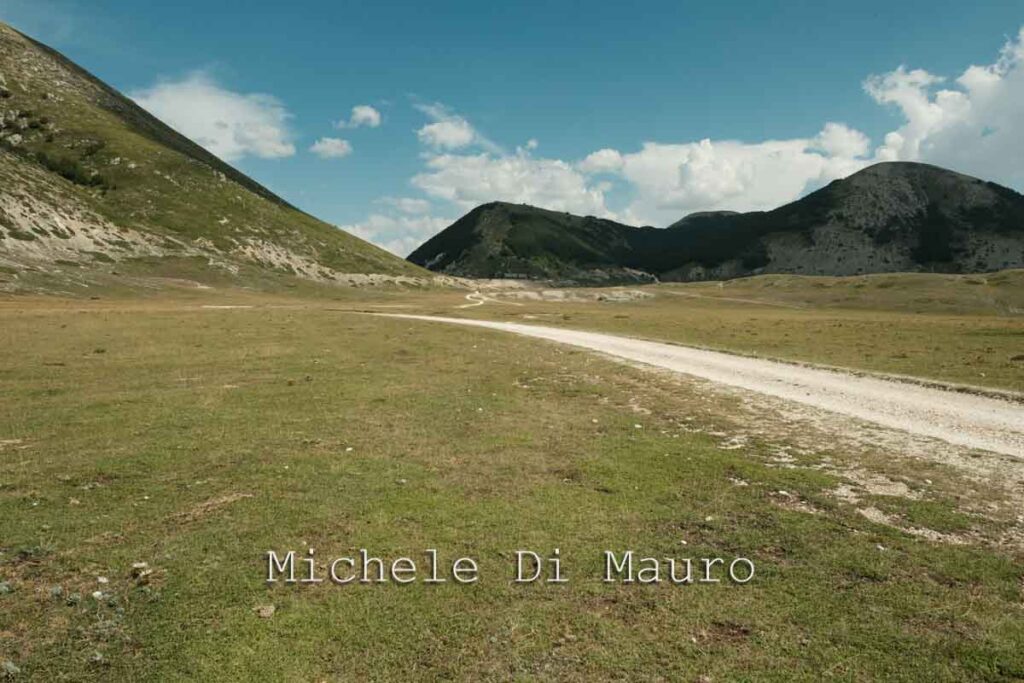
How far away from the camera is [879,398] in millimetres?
23609

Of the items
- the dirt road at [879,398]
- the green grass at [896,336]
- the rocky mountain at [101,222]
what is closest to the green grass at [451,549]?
the dirt road at [879,398]

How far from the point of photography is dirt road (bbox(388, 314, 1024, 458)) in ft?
59.7

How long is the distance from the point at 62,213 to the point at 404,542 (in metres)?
173

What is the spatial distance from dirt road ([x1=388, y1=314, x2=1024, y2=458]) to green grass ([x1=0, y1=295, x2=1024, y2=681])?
687cm

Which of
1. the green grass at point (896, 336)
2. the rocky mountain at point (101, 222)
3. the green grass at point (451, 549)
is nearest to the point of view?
the green grass at point (451, 549)

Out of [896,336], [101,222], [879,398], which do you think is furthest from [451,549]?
[101,222]

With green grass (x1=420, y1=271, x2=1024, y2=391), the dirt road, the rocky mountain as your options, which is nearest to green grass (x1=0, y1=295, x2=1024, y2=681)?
the dirt road

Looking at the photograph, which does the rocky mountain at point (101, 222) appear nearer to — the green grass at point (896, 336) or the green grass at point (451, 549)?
the green grass at point (896, 336)

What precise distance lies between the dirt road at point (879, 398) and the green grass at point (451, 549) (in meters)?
6.87

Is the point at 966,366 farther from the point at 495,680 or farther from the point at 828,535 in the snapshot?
the point at 495,680

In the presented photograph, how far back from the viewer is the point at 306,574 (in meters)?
9.67

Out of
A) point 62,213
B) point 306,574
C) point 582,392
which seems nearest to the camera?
point 306,574

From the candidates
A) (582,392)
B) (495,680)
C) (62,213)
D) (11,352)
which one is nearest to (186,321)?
(11,352)

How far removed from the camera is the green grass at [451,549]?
743 cm
